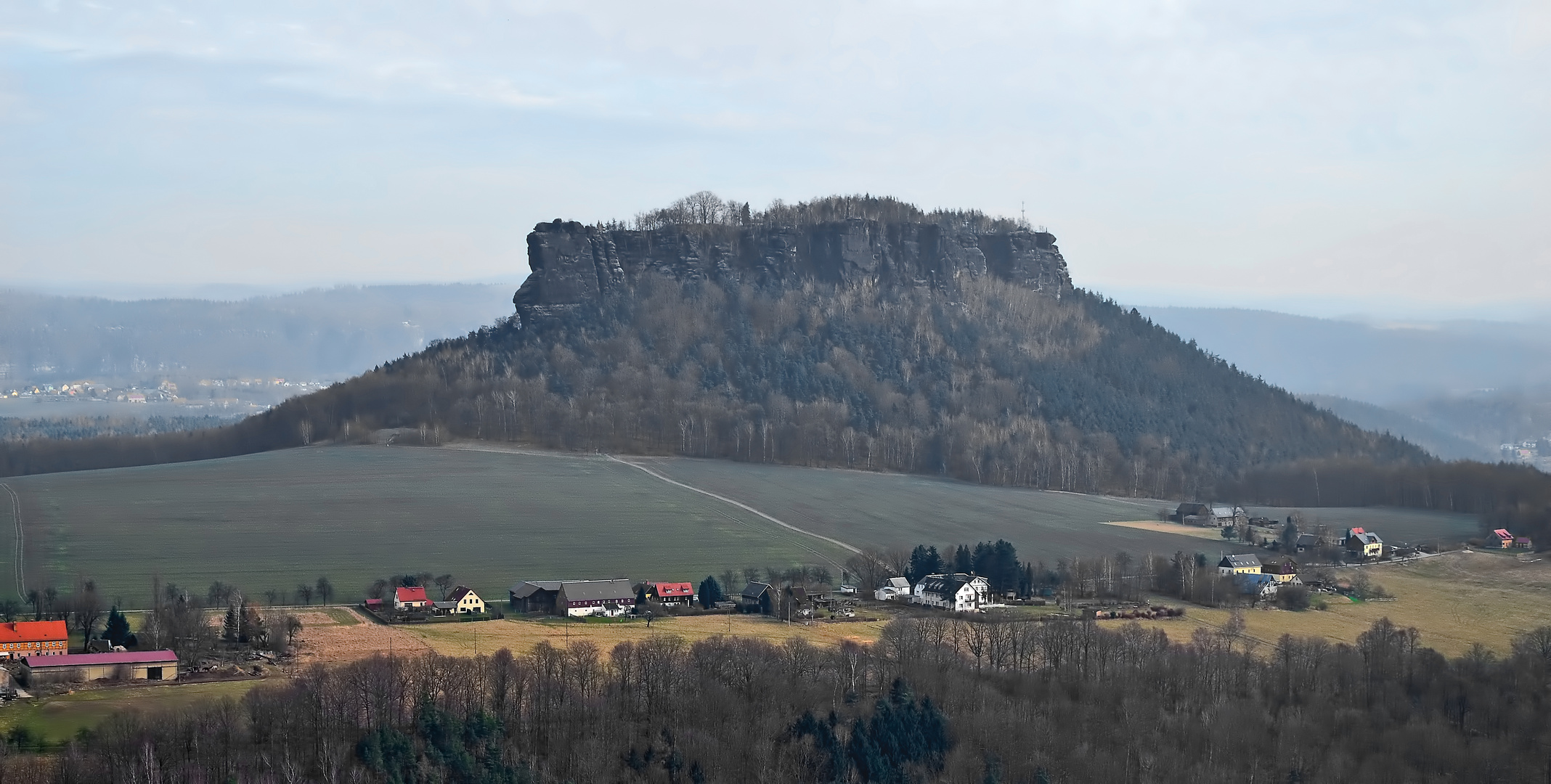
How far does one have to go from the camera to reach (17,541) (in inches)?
3182

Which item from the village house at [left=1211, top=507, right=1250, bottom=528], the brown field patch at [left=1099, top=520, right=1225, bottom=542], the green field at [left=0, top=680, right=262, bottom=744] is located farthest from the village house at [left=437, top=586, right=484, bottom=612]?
the village house at [left=1211, top=507, right=1250, bottom=528]

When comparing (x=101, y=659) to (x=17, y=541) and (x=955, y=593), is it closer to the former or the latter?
(x=17, y=541)

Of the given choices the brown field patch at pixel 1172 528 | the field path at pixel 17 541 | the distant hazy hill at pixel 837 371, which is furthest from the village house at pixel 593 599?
the distant hazy hill at pixel 837 371

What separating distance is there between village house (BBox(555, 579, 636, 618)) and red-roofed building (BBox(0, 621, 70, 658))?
69.5ft

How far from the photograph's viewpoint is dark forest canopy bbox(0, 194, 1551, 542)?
129 metres

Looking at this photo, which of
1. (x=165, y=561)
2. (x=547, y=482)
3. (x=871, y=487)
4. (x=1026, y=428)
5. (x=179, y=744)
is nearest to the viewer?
(x=179, y=744)

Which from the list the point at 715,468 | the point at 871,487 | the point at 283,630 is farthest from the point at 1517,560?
the point at 283,630

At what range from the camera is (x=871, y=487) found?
116562 mm

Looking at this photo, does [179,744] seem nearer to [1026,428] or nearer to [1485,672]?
[1485,672]

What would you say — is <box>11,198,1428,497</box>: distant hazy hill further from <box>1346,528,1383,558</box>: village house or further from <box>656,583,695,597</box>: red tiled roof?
<box>656,583,695,597</box>: red tiled roof

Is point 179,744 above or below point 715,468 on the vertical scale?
below

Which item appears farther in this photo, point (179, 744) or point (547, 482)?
point (547, 482)

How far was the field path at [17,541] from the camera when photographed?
2741 inches

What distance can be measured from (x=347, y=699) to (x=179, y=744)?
18.1 ft
